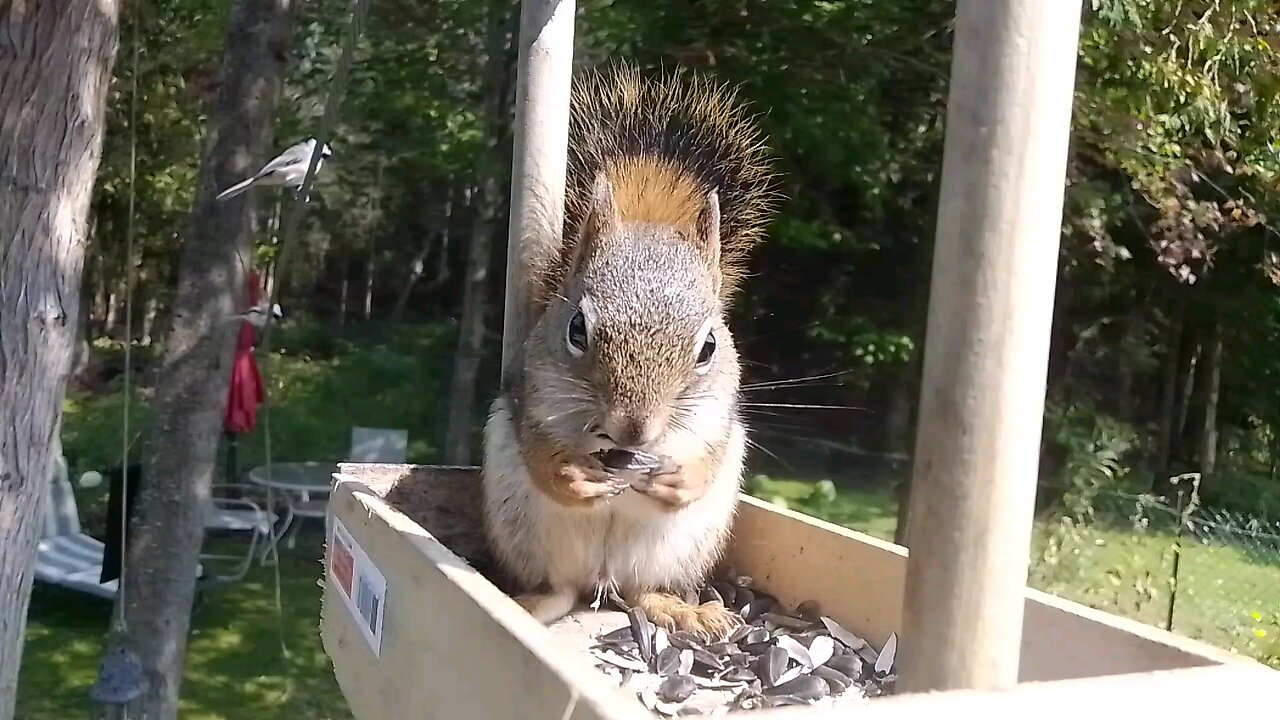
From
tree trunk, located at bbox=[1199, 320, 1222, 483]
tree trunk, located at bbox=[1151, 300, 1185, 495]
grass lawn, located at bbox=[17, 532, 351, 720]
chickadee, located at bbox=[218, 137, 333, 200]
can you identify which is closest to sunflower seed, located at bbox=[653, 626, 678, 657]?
chickadee, located at bbox=[218, 137, 333, 200]

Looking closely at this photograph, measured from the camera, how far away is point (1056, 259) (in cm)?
46

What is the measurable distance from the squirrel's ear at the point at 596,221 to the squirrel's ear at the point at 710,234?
0.25 ft

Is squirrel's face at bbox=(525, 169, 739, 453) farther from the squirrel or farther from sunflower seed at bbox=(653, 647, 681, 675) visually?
sunflower seed at bbox=(653, 647, 681, 675)

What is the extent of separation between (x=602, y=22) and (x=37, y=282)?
167cm

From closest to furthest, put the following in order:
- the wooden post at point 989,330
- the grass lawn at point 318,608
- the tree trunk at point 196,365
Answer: the wooden post at point 989,330
the tree trunk at point 196,365
the grass lawn at point 318,608

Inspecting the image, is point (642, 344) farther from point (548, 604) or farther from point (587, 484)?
point (548, 604)

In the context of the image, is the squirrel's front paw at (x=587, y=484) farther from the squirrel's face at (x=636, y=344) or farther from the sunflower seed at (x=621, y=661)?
the sunflower seed at (x=621, y=661)

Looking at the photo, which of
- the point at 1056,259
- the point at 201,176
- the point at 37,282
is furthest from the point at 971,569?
the point at 201,176

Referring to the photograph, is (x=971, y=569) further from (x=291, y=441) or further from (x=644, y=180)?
(x=291, y=441)

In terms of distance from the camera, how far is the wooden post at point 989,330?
0.43 meters

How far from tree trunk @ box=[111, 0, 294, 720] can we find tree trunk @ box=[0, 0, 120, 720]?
0.47m

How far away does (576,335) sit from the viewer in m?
0.82

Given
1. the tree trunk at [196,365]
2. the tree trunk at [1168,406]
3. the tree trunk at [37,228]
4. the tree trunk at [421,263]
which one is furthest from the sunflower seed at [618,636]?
the tree trunk at [1168,406]

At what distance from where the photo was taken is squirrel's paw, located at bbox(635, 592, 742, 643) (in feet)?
2.88
